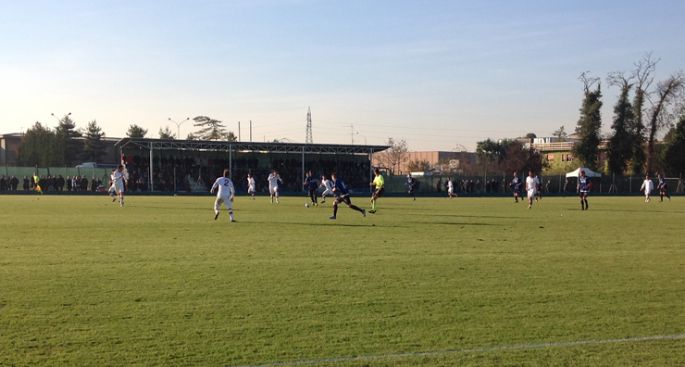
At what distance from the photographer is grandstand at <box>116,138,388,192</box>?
179ft

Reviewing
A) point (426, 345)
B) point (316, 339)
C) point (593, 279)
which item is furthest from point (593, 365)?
point (593, 279)

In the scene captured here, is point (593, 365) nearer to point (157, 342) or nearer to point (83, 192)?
point (157, 342)

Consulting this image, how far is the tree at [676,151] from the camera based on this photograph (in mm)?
74938

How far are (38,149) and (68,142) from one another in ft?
24.5

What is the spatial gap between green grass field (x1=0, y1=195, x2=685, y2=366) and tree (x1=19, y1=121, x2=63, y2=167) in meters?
69.1

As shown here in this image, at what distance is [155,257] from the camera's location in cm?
1082

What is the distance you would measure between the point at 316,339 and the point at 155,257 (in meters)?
5.96

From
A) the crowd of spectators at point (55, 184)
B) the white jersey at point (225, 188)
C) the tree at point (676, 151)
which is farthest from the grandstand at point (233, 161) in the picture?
the tree at point (676, 151)

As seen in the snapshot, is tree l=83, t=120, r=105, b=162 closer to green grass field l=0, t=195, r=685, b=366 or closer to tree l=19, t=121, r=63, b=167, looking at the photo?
tree l=19, t=121, r=63, b=167

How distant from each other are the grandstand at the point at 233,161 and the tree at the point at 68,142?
2399 centimetres

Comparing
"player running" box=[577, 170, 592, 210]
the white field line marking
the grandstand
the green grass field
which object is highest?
the grandstand

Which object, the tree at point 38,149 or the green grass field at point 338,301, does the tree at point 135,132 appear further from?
the green grass field at point 338,301

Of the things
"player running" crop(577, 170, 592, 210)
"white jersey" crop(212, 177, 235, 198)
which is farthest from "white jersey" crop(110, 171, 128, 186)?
"player running" crop(577, 170, 592, 210)

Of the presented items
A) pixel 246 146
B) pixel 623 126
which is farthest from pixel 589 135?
pixel 246 146
